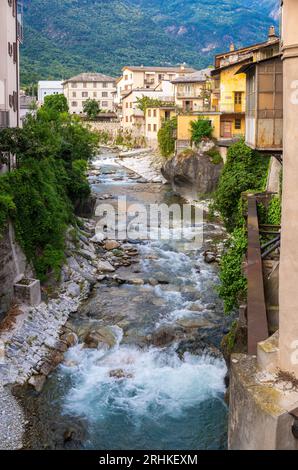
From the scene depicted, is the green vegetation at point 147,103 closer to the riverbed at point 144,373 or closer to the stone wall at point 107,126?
the stone wall at point 107,126

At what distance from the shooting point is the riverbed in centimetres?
1352

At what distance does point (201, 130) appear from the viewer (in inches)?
1901

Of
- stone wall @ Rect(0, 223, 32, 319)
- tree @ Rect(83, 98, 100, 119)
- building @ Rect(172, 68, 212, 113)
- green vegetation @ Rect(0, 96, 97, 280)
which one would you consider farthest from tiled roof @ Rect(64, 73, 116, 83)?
stone wall @ Rect(0, 223, 32, 319)

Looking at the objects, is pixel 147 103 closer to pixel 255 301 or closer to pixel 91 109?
pixel 91 109

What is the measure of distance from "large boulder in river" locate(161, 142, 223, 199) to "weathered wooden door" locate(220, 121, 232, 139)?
140 cm

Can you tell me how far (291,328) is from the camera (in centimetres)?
536

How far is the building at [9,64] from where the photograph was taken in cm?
2744

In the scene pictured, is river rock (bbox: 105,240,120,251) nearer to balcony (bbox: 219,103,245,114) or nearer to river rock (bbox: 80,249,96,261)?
river rock (bbox: 80,249,96,261)

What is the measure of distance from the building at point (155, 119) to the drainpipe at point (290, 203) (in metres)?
64.3

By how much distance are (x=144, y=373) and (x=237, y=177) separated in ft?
33.8

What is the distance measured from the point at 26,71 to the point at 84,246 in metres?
113

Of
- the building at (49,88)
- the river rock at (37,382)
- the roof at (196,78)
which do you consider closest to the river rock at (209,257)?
the river rock at (37,382)

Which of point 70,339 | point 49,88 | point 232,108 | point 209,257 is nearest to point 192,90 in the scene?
point 232,108
